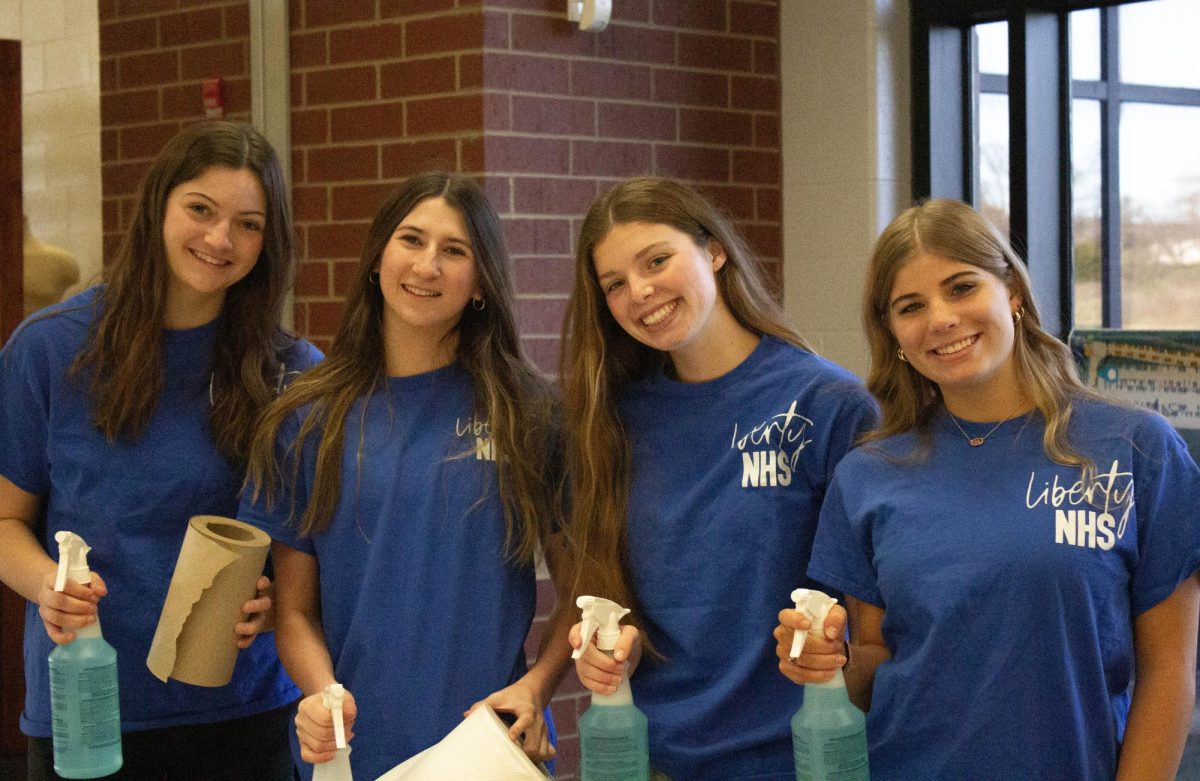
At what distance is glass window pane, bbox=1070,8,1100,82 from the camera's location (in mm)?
3201

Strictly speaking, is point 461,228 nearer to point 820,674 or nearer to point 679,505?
point 679,505

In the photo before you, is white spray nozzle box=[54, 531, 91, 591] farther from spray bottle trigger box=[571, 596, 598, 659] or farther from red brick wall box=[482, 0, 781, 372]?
red brick wall box=[482, 0, 781, 372]

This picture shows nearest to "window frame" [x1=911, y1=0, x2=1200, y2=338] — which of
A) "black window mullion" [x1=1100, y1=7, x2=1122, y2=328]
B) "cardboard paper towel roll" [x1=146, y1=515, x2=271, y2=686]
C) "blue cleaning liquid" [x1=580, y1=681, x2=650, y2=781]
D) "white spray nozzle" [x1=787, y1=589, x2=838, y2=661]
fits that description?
"black window mullion" [x1=1100, y1=7, x2=1122, y2=328]

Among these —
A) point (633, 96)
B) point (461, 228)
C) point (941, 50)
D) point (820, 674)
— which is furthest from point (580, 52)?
point (820, 674)

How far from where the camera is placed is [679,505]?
6.40ft

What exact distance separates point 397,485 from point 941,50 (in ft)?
6.56

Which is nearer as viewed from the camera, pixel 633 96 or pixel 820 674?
pixel 820 674

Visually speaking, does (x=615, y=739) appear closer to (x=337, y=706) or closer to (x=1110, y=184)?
(x=337, y=706)

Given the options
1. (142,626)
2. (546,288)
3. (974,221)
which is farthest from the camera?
(546,288)

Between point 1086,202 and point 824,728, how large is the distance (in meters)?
2.00

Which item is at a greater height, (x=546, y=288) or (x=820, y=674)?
(x=546, y=288)

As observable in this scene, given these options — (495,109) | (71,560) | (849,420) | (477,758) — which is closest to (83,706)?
(71,560)

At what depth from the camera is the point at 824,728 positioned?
1649 millimetres

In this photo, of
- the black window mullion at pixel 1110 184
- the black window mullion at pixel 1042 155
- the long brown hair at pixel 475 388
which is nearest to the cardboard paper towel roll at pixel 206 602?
the long brown hair at pixel 475 388
